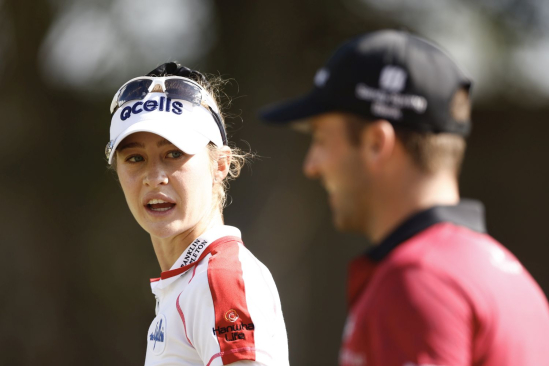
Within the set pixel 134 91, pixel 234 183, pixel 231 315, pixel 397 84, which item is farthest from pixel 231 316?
pixel 234 183

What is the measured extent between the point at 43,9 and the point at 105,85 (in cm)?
136

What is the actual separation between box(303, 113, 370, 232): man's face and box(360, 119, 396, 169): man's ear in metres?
0.02

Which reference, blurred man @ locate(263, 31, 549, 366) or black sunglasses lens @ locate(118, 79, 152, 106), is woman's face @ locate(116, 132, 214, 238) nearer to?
black sunglasses lens @ locate(118, 79, 152, 106)

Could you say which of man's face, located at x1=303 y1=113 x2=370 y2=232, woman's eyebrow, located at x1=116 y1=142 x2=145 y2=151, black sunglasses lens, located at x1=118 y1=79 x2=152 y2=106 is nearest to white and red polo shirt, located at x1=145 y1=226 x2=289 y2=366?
woman's eyebrow, located at x1=116 y1=142 x2=145 y2=151

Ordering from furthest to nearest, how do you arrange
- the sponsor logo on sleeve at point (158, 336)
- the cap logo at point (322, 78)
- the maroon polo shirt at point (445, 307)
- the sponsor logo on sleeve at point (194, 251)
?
the sponsor logo on sleeve at point (194, 251), the sponsor logo on sleeve at point (158, 336), the cap logo at point (322, 78), the maroon polo shirt at point (445, 307)

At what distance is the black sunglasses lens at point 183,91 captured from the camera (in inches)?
114

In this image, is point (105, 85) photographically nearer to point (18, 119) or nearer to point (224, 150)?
point (18, 119)

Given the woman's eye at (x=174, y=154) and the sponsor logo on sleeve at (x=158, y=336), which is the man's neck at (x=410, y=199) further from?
the woman's eye at (x=174, y=154)

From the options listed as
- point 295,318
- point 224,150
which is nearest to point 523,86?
point 295,318

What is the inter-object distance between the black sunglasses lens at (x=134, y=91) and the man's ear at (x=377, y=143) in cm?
132

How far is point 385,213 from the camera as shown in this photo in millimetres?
1857

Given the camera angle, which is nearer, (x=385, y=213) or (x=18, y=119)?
(x=385, y=213)

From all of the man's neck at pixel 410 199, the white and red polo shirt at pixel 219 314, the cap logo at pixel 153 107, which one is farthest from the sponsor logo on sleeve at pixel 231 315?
the cap logo at pixel 153 107

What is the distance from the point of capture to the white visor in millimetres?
2750
